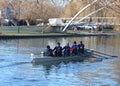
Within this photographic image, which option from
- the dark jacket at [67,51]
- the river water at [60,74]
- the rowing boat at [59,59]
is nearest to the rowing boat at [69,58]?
the rowing boat at [59,59]

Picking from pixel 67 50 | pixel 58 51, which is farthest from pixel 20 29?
pixel 58 51

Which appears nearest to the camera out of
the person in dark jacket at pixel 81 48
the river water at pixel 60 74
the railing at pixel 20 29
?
the river water at pixel 60 74

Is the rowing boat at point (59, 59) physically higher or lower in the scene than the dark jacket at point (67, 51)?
lower

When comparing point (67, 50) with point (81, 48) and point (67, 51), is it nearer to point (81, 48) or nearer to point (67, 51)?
point (67, 51)

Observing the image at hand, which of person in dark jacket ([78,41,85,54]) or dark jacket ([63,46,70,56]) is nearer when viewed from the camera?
dark jacket ([63,46,70,56])

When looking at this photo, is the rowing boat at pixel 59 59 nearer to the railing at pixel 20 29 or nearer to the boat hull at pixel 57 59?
the boat hull at pixel 57 59

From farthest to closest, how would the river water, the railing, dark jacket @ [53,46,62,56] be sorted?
the railing, dark jacket @ [53,46,62,56], the river water

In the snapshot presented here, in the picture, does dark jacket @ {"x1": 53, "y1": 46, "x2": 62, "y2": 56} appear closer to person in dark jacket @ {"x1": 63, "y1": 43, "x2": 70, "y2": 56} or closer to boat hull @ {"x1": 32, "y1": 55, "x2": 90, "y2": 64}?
boat hull @ {"x1": 32, "y1": 55, "x2": 90, "y2": 64}

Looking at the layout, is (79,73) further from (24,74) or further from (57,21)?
(57,21)

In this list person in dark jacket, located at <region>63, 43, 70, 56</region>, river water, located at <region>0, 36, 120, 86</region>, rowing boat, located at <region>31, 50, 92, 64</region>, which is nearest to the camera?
river water, located at <region>0, 36, 120, 86</region>

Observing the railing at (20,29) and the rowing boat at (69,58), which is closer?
the rowing boat at (69,58)

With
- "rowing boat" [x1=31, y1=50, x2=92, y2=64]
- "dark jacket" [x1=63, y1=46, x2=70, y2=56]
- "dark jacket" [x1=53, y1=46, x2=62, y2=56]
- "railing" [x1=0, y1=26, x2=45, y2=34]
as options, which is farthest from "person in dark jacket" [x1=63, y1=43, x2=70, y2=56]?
"railing" [x1=0, y1=26, x2=45, y2=34]

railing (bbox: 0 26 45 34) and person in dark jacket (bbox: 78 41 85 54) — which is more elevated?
railing (bbox: 0 26 45 34)

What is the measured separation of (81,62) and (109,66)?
3.34m
